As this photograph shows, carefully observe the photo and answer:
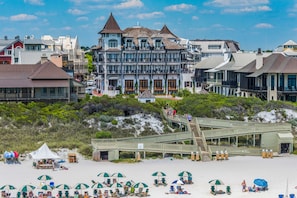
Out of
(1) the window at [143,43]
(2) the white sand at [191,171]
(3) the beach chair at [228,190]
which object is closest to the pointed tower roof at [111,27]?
(1) the window at [143,43]

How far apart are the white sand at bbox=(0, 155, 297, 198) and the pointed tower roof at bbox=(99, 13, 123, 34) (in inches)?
1522

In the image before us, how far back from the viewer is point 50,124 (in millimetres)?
54469

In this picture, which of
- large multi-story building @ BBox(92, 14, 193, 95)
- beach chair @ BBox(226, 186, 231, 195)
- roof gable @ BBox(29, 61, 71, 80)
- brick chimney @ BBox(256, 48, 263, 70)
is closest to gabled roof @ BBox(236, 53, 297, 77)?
brick chimney @ BBox(256, 48, 263, 70)

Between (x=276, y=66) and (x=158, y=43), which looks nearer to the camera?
(x=276, y=66)

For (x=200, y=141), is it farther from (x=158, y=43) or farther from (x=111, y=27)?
(x=111, y=27)

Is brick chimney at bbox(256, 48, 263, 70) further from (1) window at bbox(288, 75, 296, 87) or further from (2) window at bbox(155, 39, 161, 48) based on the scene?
(2) window at bbox(155, 39, 161, 48)

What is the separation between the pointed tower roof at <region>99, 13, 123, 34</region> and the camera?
82.1 metres

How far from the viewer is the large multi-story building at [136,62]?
3248 inches

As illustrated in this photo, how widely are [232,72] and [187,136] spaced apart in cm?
2915

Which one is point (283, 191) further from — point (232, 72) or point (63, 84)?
point (232, 72)

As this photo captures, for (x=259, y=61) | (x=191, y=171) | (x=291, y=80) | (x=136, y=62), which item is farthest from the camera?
(x=136, y=62)

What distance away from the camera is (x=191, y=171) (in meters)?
41.8

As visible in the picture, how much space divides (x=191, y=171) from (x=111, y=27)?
146 feet

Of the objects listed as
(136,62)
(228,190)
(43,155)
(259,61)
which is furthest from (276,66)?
(228,190)
